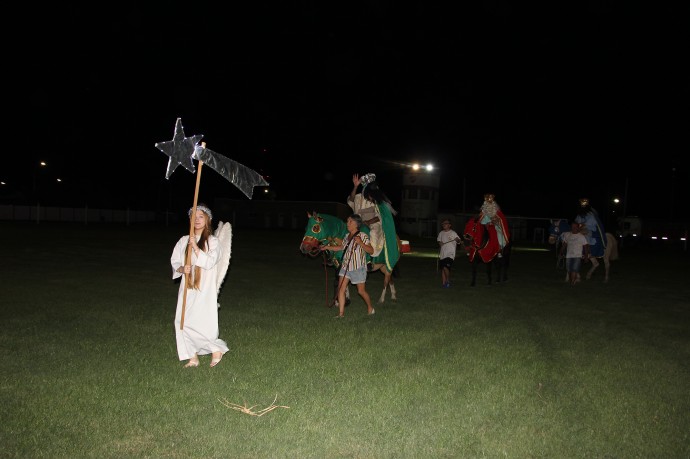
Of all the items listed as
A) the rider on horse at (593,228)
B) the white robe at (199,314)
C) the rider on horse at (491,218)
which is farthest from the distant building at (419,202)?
the white robe at (199,314)

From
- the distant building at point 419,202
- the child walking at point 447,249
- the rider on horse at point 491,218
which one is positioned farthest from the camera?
the distant building at point 419,202

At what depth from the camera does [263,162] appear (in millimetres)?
57500

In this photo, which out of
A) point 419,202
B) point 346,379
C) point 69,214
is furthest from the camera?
point 69,214

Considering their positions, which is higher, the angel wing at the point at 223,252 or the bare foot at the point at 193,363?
the angel wing at the point at 223,252

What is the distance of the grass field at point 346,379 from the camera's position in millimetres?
5113

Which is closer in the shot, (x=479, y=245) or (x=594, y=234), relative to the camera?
(x=479, y=245)

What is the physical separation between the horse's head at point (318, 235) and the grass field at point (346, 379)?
1206 millimetres

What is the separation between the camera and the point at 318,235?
1104cm

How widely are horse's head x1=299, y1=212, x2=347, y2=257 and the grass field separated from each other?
3.96ft

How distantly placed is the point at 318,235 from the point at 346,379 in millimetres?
4415

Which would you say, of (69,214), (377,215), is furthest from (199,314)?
(69,214)

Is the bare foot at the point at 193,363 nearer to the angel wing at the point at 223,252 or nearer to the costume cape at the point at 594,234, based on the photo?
the angel wing at the point at 223,252

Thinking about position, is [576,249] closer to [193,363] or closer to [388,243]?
[388,243]

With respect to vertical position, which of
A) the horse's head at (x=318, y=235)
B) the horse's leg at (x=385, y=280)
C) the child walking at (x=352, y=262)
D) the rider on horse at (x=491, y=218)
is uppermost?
the rider on horse at (x=491, y=218)
